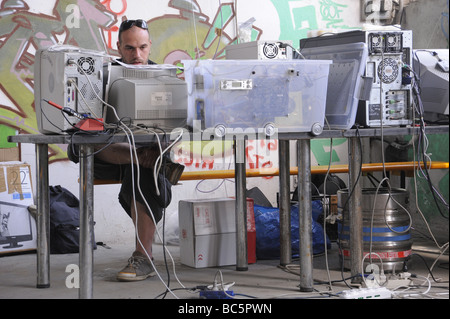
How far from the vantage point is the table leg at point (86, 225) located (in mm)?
2984

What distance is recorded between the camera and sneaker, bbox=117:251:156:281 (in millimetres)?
3754

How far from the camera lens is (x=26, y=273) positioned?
13.3 feet

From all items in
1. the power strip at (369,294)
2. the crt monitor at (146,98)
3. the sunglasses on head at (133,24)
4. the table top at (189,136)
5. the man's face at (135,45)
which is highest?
the sunglasses on head at (133,24)

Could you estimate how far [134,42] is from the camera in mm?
3965

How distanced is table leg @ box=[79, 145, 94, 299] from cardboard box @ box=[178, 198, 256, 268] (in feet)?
3.83

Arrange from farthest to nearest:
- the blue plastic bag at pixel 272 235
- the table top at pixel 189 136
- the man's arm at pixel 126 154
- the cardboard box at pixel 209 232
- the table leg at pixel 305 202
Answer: the blue plastic bag at pixel 272 235 → the cardboard box at pixel 209 232 → the man's arm at pixel 126 154 → the table leg at pixel 305 202 → the table top at pixel 189 136

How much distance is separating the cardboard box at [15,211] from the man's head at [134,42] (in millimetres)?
1321

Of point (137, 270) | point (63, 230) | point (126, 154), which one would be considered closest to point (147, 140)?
point (126, 154)

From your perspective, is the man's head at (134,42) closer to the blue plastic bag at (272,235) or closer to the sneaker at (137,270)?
the sneaker at (137,270)

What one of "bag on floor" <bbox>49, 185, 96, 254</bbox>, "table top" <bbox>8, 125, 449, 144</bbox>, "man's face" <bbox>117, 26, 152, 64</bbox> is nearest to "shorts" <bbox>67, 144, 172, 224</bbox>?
"man's face" <bbox>117, 26, 152, 64</bbox>

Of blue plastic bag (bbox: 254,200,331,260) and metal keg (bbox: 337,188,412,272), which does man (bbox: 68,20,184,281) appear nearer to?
blue plastic bag (bbox: 254,200,331,260)

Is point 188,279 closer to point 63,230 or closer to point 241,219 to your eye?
point 241,219

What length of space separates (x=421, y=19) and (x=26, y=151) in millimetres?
3050

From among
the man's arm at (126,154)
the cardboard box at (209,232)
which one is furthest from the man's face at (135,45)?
the cardboard box at (209,232)
